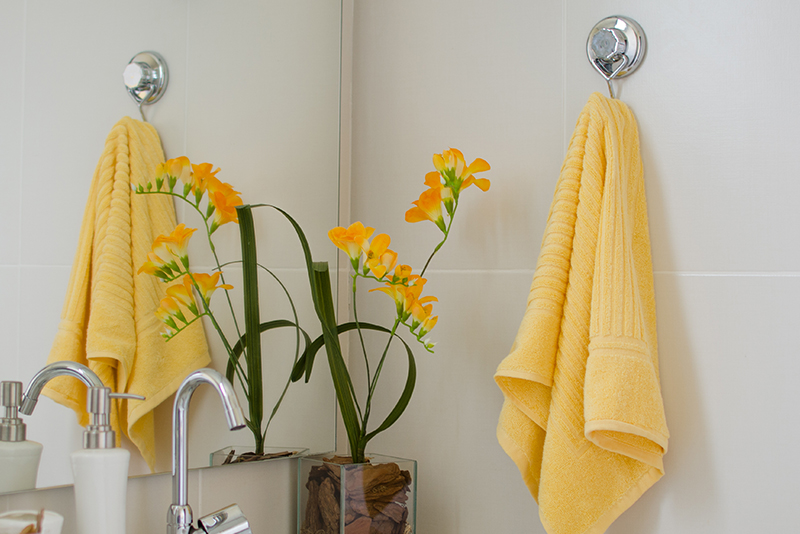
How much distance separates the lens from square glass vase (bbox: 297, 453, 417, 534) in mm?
918

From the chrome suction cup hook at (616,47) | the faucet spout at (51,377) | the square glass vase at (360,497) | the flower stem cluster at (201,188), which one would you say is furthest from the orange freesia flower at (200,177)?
the chrome suction cup hook at (616,47)

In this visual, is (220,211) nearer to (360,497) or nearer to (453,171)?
(453,171)

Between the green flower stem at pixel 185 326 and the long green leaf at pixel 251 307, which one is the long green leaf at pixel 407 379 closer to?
the long green leaf at pixel 251 307

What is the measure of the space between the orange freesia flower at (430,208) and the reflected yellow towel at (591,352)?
0.16 meters

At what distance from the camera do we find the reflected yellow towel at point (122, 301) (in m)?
0.85

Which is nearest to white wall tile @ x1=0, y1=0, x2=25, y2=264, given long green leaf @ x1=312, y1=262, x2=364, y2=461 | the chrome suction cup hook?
long green leaf @ x1=312, y1=262, x2=364, y2=461

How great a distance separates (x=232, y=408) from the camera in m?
0.70

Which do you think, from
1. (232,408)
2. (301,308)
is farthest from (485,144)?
(232,408)

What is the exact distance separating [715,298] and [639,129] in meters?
0.24

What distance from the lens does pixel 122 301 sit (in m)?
0.88

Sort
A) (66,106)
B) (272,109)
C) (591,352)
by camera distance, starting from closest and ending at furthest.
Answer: (591,352)
(66,106)
(272,109)

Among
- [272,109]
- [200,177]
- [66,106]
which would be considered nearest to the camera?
[66,106]

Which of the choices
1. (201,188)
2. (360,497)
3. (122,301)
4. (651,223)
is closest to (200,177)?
(201,188)

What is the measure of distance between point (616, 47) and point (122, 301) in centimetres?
76
